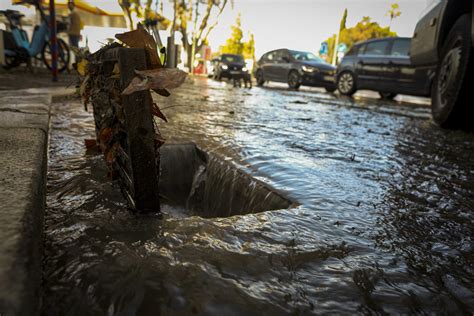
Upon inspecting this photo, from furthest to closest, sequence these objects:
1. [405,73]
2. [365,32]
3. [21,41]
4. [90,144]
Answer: [365,32]
[21,41]
[405,73]
[90,144]

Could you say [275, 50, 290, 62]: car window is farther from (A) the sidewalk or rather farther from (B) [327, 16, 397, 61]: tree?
(B) [327, 16, 397, 61]: tree

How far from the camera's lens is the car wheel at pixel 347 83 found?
10.7m

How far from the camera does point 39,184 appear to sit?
3.93 feet

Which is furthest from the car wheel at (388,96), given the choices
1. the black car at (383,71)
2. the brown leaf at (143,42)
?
the brown leaf at (143,42)

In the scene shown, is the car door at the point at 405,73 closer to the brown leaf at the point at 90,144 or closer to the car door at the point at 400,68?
the car door at the point at 400,68

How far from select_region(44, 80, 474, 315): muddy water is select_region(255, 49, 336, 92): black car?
1121 cm

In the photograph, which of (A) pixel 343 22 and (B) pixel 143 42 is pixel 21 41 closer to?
(B) pixel 143 42

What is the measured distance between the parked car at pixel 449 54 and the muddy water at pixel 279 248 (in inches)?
76.5

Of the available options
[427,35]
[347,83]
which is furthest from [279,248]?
[347,83]

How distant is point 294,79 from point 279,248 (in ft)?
42.6

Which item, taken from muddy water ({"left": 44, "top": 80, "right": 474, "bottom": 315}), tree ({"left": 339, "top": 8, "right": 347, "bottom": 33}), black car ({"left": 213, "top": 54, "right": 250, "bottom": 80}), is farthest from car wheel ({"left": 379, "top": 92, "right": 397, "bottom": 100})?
tree ({"left": 339, "top": 8, "right": 347, "bottom": 33})

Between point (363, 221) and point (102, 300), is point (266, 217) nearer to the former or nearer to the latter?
point (363, 221)

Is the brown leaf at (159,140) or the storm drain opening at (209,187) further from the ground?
the brown leaf at (159,140)

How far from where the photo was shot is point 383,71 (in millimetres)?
9211
